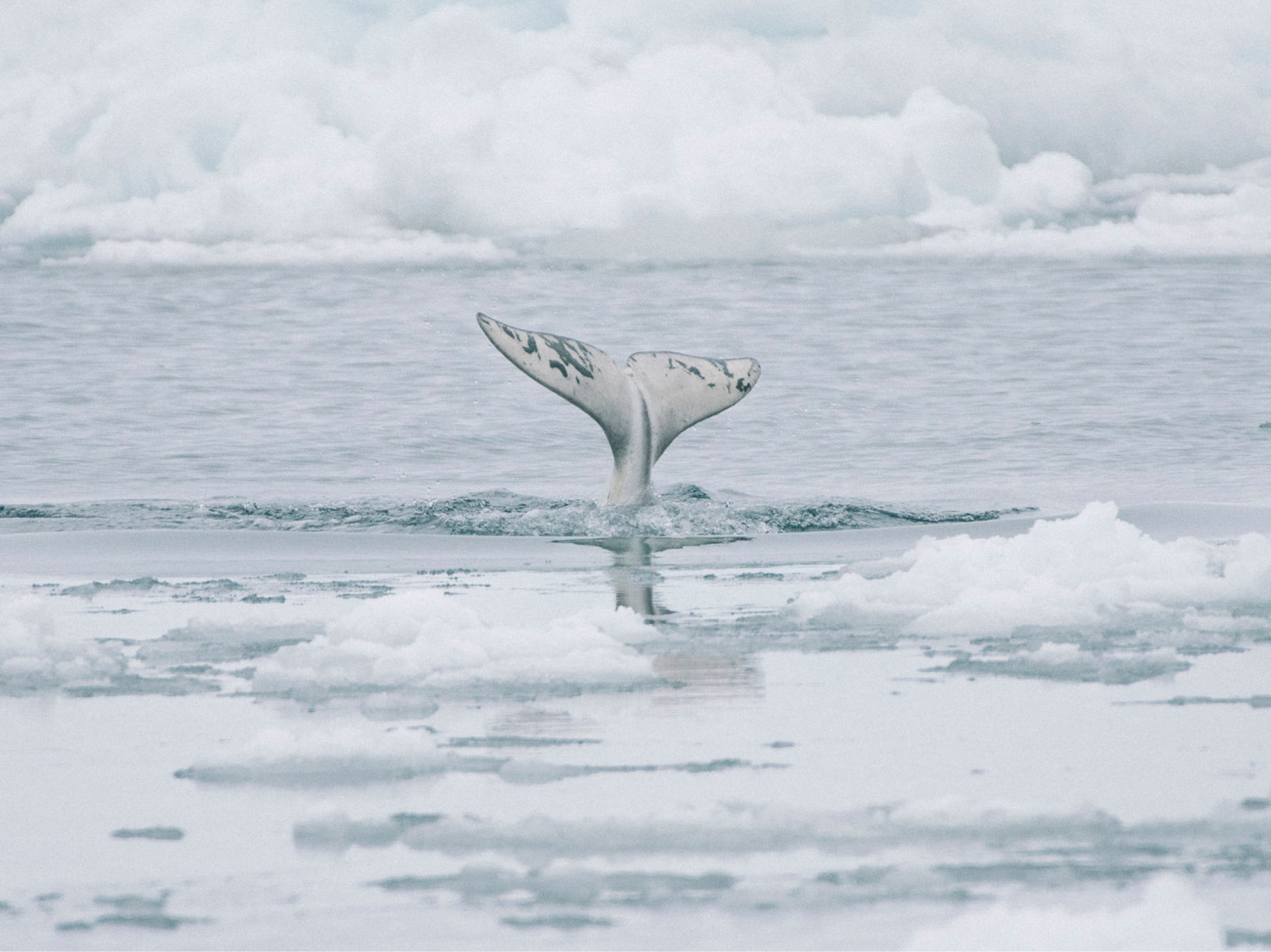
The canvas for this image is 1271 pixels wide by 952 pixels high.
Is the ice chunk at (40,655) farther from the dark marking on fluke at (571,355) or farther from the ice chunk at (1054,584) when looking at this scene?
the dark marking on fluke at (571,355)

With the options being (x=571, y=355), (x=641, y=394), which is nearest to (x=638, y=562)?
(x=571, y=355)

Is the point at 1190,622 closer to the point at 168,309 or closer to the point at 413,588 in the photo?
the point at 413,588

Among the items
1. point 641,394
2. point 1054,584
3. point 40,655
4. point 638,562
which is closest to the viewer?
point 40,655

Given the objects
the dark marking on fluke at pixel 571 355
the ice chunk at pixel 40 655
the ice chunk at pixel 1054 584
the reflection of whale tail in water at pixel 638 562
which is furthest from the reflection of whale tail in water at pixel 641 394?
the ice chunk at pixel 40 655

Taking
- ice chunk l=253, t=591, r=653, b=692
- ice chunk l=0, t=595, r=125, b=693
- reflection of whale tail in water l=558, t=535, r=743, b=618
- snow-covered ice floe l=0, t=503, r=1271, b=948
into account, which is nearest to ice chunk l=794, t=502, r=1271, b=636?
snow-covered ice floe l=0, t=503, r=1271, b=948

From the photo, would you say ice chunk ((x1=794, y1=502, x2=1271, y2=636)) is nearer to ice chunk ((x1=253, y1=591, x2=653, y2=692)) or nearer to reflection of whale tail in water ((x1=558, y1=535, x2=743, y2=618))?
reflection of whale tail in water ((x1=558, y1=535, x2=743, y2=618))

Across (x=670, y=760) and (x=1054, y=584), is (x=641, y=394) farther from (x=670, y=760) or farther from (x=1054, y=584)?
(x=670, y=760)

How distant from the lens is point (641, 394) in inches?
548

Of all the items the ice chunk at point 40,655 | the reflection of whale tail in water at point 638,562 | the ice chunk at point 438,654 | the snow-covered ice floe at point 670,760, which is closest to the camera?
the snow-covered ice floe at point 670,760

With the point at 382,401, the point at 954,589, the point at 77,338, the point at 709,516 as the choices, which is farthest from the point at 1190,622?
the point at 77,338

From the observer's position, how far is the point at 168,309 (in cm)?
4750

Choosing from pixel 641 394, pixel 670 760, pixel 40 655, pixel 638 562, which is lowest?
pixel 670 760

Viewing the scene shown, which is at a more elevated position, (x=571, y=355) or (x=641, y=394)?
(x=571, y=355)

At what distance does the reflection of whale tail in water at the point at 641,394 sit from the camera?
43.6 ft
